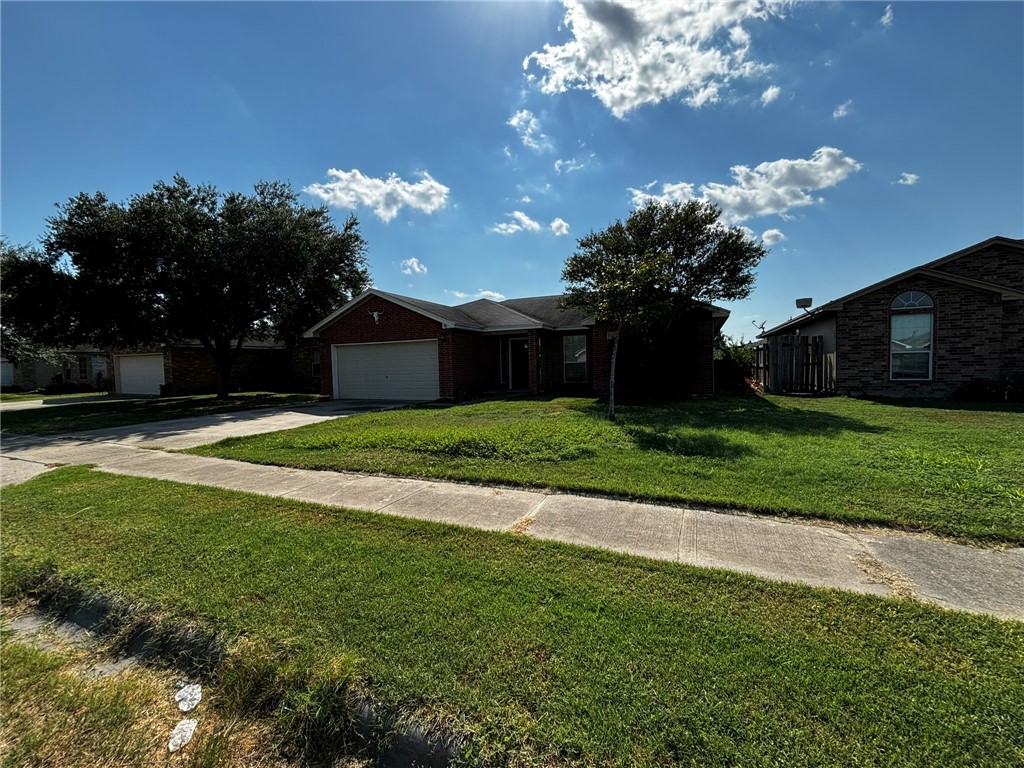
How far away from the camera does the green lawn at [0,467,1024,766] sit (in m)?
1.84

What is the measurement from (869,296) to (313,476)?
16247 millimetres

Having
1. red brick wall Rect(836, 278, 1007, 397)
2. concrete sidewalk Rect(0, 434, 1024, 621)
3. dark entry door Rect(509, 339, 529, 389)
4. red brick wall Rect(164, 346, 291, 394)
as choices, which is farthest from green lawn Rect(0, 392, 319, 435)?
red brick wall Rect(836, 278, 1007, 397)

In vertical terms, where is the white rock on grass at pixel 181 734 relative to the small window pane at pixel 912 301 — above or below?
below

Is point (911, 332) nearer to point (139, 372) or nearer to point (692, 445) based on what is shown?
point (692, 445)

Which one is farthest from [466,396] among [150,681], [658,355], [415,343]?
[150,681]

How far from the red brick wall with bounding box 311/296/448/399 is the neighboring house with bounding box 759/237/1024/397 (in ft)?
41.7

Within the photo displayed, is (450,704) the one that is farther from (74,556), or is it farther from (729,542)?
(74,556)

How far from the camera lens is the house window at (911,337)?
1355cm

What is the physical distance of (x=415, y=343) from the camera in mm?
16594

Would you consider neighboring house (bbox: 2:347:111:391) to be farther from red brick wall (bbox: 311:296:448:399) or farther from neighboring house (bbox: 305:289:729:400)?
neighboring house (bbox: 305:289:729:400)

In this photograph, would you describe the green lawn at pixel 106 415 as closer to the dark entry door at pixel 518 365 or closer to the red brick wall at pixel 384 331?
the red brick wall at pixel 384 331

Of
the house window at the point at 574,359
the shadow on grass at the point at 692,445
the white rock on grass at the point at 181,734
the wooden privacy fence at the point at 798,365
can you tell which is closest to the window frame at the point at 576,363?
the house window at the point at 574,359

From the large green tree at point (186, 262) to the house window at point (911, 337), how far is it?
21139mm

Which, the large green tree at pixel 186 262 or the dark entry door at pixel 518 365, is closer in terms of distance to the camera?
the large green tree at pixel 186 262
